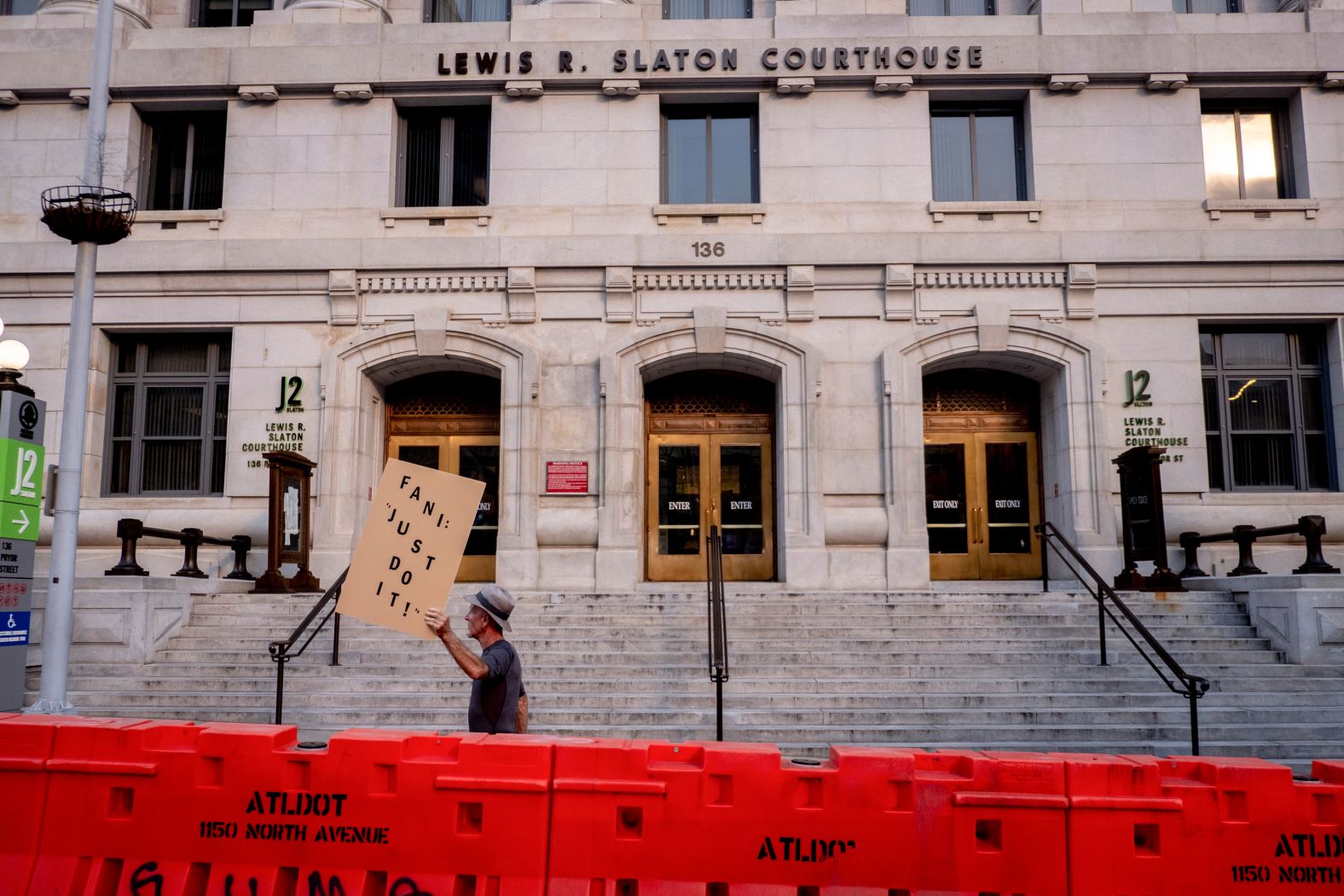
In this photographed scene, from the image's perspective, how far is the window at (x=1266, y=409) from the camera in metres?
14.6

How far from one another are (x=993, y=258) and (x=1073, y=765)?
11140mm

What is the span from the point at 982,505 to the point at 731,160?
6774mm

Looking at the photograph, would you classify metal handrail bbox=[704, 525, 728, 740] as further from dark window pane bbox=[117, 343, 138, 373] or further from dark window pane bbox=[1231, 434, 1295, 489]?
dark window pane bbox=[117, 343, 138, 373]

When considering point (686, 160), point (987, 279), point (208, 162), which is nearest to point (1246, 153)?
point (987, 279)

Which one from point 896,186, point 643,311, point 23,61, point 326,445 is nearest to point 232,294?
point 326,445

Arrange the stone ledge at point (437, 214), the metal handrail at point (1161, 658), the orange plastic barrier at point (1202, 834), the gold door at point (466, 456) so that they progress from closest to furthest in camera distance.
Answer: the orange plastic barrier at point (1202, 834) → the metal handrail at point (1161, 658) → the stone ledge at point (437, 214) → the gold door at point (466, 456)

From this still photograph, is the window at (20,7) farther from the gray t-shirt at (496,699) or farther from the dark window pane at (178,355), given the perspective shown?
the gray t-shirt at (496,699)

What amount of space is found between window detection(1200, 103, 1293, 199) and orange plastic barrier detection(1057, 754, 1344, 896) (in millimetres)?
13102

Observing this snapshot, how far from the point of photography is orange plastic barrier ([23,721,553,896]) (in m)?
4.76

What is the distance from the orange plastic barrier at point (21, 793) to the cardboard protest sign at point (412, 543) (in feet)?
5.44

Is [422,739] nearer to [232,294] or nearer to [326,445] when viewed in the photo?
[326,445]

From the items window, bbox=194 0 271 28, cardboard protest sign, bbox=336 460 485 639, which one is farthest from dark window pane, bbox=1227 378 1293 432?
window, bbox=194 0 271 28

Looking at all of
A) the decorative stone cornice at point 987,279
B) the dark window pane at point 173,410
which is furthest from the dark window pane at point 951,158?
the dark window pane at point 173,410

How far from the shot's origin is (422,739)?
195 inches
